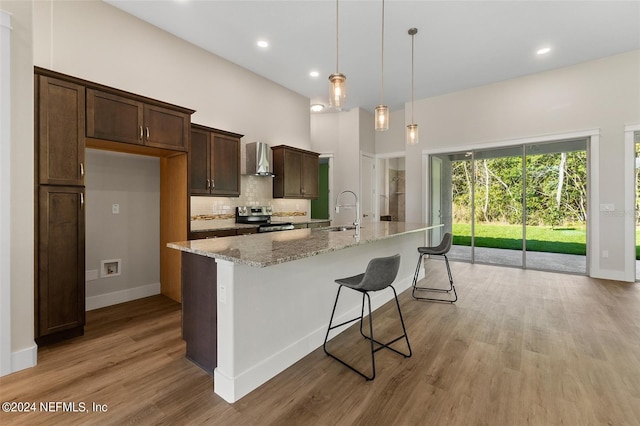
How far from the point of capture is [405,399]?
179 cm

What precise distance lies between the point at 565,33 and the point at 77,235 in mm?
6323

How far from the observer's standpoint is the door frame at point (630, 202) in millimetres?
4445

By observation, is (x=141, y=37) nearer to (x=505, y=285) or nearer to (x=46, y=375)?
(x=46, y=375)

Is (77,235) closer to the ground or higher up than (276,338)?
higher up

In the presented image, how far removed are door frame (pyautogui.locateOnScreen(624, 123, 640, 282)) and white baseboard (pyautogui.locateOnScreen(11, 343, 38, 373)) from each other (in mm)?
7344

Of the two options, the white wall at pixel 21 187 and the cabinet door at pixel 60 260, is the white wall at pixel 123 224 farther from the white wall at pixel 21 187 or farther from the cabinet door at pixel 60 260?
the white wall at pixel 21 187

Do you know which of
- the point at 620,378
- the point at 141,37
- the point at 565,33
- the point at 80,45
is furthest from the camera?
the point at 565,33

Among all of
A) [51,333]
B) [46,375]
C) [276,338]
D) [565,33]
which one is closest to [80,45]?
[51,333]

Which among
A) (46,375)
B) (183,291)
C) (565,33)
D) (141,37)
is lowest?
(46,375)

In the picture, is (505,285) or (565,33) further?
(505,285)

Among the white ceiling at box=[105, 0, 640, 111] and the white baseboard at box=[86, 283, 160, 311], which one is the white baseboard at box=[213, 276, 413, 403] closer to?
the white baseboard at box=[86, 283, 160, 311]

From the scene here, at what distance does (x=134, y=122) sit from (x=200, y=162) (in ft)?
3.36

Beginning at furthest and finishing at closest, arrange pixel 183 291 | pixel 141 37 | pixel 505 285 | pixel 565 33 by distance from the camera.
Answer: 1. pixel 505 285
2. pixel 565 33
3. pixel 141 37
4. pixel 183 291

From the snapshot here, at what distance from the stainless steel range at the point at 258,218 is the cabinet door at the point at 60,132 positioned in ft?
7.49
